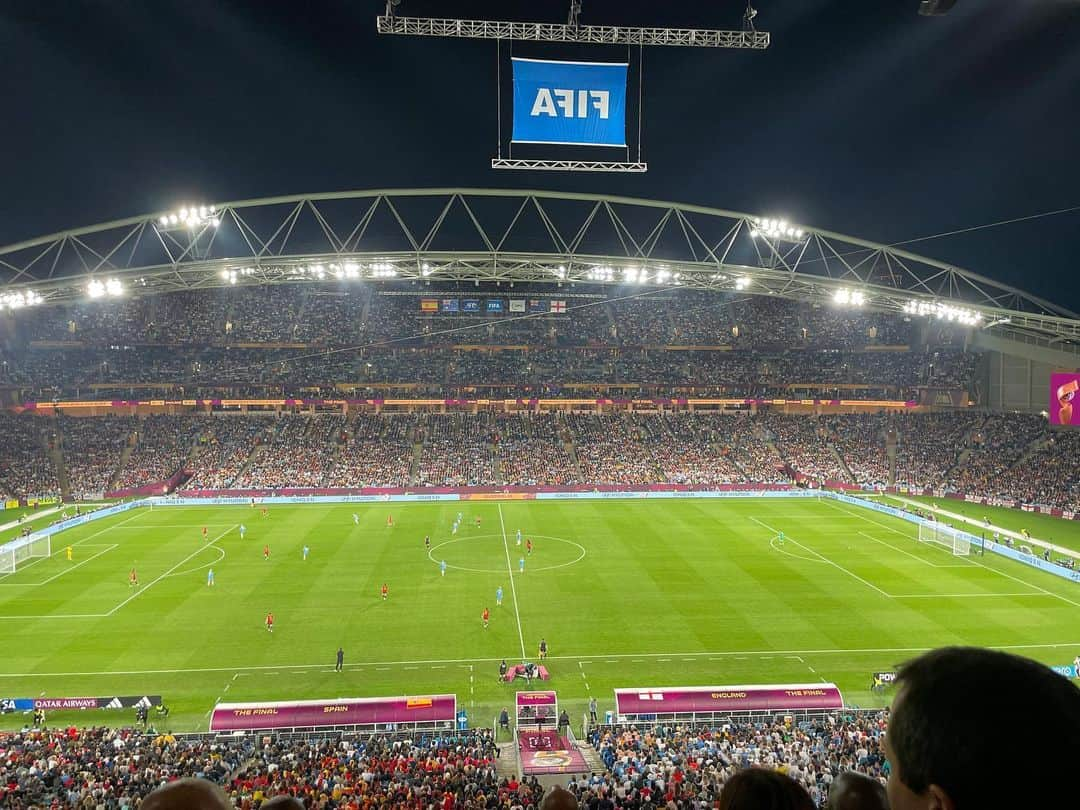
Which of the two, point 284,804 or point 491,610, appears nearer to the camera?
point 284,804

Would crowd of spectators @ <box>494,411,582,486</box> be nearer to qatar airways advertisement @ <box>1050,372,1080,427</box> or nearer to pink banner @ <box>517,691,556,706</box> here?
qatar airways advertisement @ <box>1050,372,1080,427</box>

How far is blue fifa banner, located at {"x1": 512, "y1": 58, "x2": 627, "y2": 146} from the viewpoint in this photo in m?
24.7

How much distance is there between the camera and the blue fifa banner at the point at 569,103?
24.7m

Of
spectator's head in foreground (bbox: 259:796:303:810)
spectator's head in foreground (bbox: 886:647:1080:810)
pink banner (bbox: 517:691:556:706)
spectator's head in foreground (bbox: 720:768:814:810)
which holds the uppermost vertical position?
spectator's head in foreground (bbox: 886:647:1080:810)

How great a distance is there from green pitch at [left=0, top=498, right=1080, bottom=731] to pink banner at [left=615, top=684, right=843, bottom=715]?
6.92ft

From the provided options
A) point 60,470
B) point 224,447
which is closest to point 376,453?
point 224,447

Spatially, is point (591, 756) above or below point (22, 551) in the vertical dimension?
below

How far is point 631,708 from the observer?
21.9 metres

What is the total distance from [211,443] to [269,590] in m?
41.9

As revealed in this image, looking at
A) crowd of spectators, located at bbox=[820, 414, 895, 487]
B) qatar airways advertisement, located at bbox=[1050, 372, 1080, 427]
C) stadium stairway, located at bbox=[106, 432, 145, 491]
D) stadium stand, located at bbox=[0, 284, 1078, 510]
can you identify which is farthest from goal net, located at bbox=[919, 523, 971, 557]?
stadium stairway, located at bbox=[106, 432, 145, 491]

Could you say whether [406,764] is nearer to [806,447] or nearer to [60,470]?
[60,470]

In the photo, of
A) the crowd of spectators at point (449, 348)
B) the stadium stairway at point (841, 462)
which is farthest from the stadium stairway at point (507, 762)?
the crowd of spectators at point (449, 348)

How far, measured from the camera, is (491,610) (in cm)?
3256

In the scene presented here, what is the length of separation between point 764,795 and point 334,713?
2146cm
